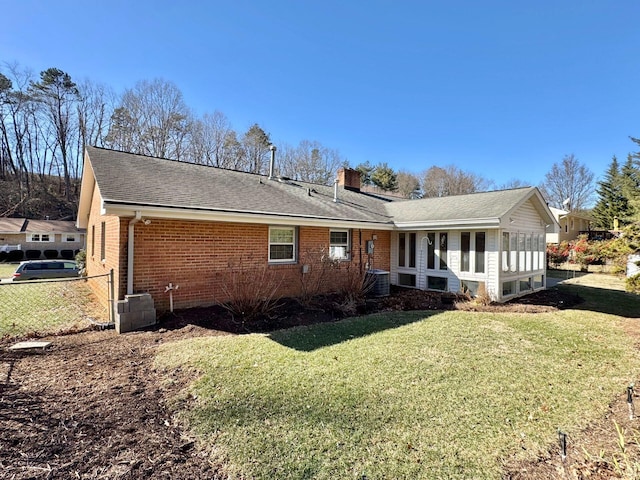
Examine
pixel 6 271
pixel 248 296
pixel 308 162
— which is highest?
pixel 308 162

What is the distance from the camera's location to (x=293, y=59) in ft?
47.4

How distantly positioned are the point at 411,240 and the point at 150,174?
9544mm

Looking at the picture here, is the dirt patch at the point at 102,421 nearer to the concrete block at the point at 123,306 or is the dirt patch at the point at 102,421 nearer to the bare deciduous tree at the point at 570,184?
the concrete block at the point at 123,306

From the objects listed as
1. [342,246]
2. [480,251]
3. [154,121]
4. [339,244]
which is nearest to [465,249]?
[480,251]

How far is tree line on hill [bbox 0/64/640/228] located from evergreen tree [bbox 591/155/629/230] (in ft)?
0.35

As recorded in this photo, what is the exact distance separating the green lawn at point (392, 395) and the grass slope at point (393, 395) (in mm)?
16

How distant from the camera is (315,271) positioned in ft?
33.2

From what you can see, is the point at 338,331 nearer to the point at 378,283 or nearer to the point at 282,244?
the point at 282,244

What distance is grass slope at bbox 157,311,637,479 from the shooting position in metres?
2.86

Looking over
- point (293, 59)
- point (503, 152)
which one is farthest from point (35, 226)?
point (503, 152)

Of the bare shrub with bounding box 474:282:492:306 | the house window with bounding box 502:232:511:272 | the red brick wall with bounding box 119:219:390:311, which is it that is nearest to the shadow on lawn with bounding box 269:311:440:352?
the red brick wall with bounding box 119:219:390:311

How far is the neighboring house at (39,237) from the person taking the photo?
30.7 m

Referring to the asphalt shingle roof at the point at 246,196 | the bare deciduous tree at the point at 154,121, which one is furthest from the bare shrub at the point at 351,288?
the bare deciduous tree at the point at 154,121

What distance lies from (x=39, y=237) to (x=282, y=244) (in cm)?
3591
